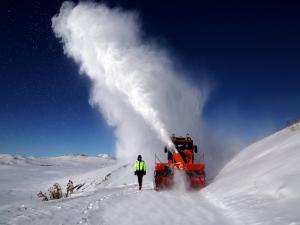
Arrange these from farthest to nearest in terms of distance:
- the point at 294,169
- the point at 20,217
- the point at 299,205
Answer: the point at 294,169, the point at 20,217, the point at 299,205

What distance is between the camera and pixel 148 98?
2533 cm

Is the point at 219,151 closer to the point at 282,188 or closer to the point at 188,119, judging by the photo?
the point at 188,119

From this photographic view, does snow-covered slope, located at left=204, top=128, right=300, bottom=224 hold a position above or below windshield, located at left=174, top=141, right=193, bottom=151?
below

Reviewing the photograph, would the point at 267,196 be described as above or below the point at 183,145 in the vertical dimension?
below

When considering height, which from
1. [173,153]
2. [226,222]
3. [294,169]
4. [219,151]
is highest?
[219,151]

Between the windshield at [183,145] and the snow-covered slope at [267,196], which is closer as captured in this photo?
the snow-covered slope at [267,196]

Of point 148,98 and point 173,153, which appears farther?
point 148,98

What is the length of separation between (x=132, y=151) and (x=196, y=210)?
26.6 metres

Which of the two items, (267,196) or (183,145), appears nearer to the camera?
(267,196)

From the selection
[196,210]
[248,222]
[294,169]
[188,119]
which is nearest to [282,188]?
[294,169]

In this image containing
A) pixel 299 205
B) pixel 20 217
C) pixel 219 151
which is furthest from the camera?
pixel 219 151

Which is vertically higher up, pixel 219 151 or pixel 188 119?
pixel 188 119

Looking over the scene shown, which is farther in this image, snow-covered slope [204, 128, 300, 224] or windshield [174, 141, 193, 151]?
windshield [174, 141, 193, 151]

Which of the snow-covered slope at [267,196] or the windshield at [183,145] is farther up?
the windshield at [183,145]
